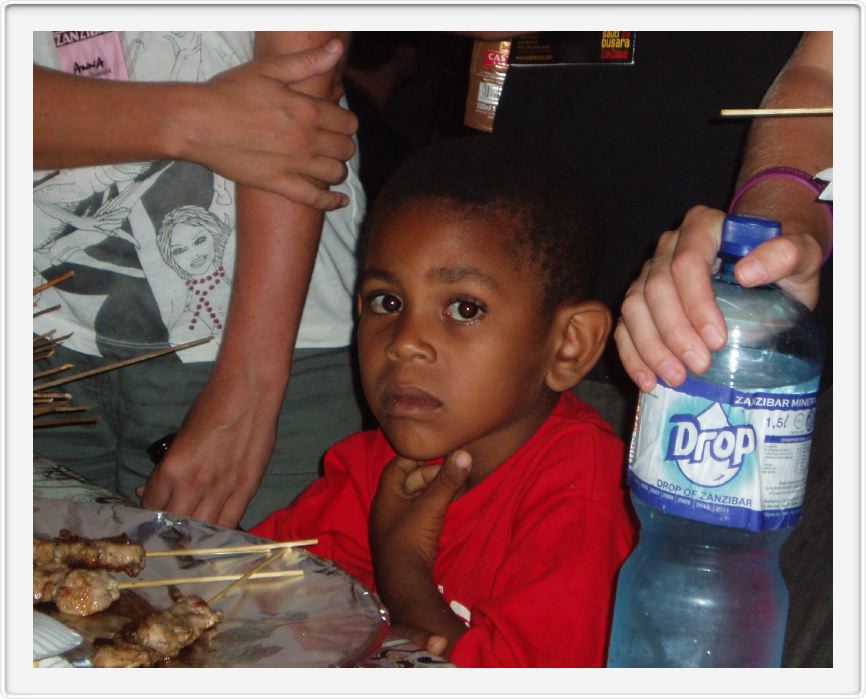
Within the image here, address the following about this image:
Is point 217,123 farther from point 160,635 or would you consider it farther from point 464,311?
point 160,635

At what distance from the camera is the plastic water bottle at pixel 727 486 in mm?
1016

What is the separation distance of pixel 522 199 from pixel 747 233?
61cm

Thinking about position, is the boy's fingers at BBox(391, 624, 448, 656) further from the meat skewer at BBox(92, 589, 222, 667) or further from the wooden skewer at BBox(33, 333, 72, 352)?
the wooden skewer at BBox(33, 333, 72, 352)

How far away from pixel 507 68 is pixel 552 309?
0.61 meters

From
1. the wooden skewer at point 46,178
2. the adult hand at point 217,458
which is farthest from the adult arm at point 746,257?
the wooden skewer at point 46,178

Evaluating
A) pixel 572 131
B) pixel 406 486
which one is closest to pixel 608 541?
pixel 406 486

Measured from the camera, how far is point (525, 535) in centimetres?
151

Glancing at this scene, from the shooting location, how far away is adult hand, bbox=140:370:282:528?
5.69 feet

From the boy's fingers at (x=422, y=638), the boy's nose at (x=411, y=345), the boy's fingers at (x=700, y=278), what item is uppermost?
the boy's fingers at (x=700, y=278)

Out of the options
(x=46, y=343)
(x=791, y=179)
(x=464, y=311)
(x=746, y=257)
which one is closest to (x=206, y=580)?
(x=464, y=311)

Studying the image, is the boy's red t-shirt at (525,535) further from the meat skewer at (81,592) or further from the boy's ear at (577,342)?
the meat skewer at (81,592)

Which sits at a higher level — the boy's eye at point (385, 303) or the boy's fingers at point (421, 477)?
the boy's eye at point (385, 303)

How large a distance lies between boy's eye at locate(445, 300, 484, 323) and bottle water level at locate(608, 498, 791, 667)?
0.41 m

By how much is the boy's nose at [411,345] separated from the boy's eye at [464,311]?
6cm
